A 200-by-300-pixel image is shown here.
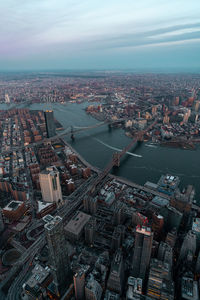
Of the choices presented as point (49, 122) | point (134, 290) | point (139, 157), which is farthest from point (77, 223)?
point (49, 122)

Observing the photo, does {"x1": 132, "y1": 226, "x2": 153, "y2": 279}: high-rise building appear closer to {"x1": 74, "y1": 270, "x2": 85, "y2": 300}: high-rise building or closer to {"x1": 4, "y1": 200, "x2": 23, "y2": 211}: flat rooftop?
{"x1": 74, "y1": 270, "x2": 85, "y2": 300}: high-rise building

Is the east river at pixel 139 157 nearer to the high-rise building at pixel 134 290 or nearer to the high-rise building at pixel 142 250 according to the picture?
the high-rise building at pixel 142 250

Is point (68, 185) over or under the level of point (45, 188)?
under

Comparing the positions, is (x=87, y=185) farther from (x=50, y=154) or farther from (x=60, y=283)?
(x=60, y=283)

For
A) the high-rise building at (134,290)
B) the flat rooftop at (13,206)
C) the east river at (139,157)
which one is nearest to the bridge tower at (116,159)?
the east river at (139,157)

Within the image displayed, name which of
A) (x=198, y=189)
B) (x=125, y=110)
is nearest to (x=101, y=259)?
(x=198, y=189)
